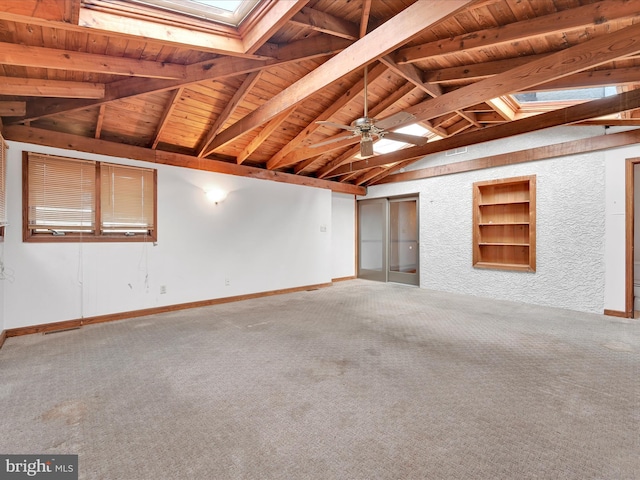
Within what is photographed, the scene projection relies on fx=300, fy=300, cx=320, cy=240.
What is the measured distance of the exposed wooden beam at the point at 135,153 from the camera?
12.2ft

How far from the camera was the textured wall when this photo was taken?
14.8 ft

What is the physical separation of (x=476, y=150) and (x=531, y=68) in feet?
10.1

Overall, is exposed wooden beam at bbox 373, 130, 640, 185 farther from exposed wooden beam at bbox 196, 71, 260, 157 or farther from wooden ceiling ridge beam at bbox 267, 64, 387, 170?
exposed wooden beam at bbox 196, 71, 260, 157

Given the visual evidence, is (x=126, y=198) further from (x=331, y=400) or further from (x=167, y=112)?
(x=331, y=400)

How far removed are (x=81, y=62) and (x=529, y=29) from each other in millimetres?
3840

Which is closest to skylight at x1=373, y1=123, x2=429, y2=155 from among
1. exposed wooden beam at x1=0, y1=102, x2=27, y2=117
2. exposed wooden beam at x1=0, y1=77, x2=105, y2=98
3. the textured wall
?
the textured wall

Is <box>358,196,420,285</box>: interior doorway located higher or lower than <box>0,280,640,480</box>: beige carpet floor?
higher

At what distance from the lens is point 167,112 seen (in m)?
3.81

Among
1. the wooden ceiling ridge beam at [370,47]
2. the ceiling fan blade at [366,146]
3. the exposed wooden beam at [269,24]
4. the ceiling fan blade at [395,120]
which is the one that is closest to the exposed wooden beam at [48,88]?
the wooden ceiling ridge beam at [370,47]

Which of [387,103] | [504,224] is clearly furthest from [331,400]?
[504,224]

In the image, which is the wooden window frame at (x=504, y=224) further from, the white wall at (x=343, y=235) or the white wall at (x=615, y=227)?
the white wall at (x=343, y=235)

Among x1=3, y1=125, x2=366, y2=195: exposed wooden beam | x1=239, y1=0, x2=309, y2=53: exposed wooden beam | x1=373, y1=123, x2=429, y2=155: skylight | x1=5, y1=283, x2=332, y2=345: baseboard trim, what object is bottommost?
x1=5, y1=283, x2=332, y2=345: baseboard trim

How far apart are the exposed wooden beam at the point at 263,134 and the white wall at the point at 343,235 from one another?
2.90 m

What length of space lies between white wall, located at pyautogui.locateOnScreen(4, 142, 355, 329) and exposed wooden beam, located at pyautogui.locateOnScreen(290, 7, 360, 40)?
3.35 meters
